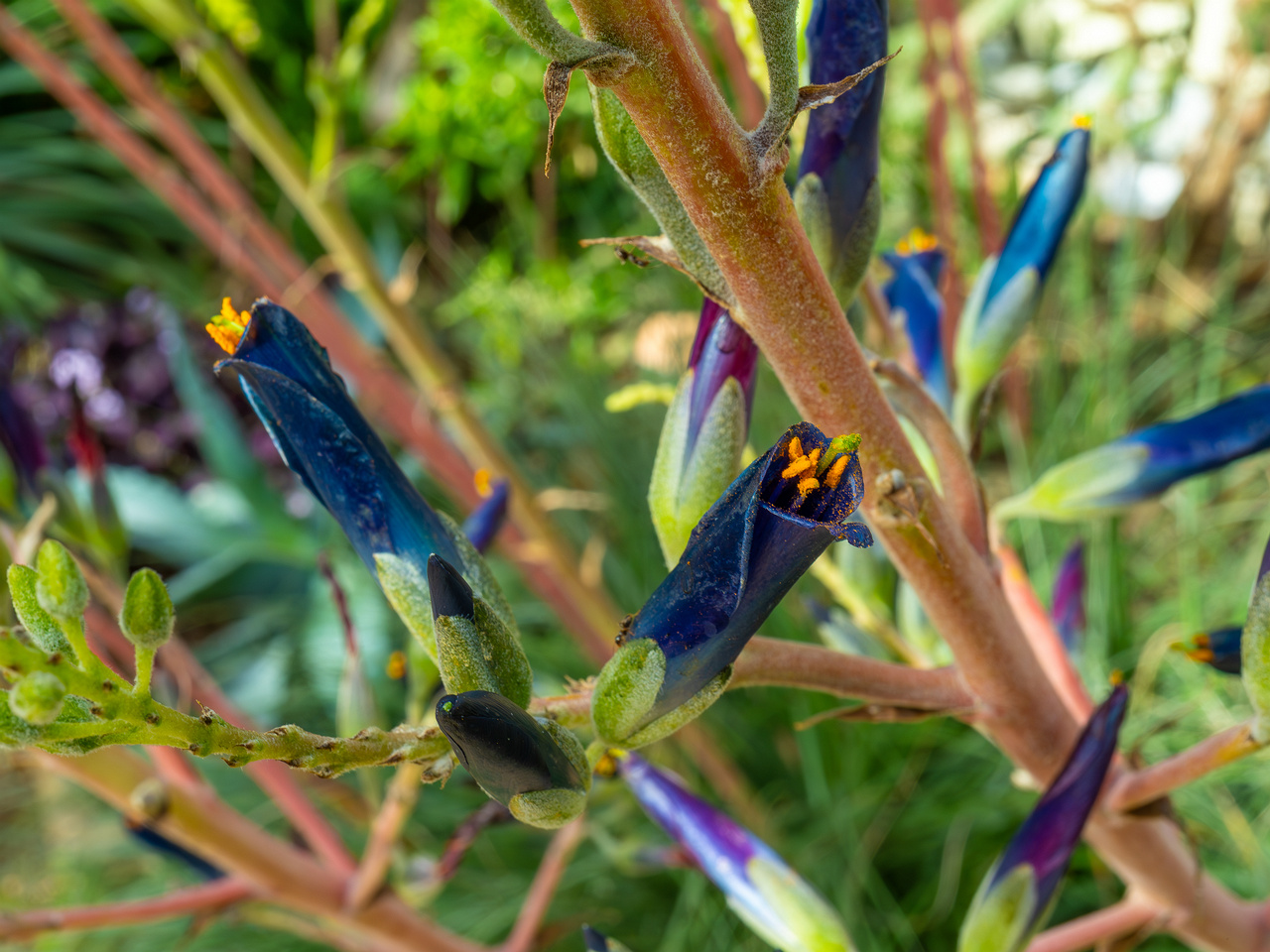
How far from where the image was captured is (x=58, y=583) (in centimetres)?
17

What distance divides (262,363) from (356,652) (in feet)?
0.48

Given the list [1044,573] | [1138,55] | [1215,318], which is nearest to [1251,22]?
[1138,55]

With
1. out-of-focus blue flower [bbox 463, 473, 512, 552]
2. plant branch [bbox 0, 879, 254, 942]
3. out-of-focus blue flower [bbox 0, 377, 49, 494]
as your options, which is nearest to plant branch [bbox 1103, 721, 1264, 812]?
out-of-focus blue flower [bbox 463, 473, 512, 552]

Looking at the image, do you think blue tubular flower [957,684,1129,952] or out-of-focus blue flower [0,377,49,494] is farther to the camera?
out-of-focus blue flower [0,377,49,494]

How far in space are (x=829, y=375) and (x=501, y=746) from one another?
0.11 meters

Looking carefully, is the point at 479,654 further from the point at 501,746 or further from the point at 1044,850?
the point at 1044,850

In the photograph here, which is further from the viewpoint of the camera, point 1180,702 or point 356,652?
point 1180,702

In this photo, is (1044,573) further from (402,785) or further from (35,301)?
(35,301)

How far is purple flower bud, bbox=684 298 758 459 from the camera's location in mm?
241

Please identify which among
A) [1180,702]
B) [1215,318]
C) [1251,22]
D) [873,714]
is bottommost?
[1180,702]

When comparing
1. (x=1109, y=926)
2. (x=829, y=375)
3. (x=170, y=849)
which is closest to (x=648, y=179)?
(x=829, y=375)

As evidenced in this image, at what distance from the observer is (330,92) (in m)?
0.65

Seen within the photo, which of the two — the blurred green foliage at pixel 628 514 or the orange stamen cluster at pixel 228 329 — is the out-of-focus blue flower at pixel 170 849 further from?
the orange stamen cluster at pixel 228 329

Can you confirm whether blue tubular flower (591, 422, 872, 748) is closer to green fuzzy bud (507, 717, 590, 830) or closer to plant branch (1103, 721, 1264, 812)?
green fuzzy bud (507, 717, 590, 830)
